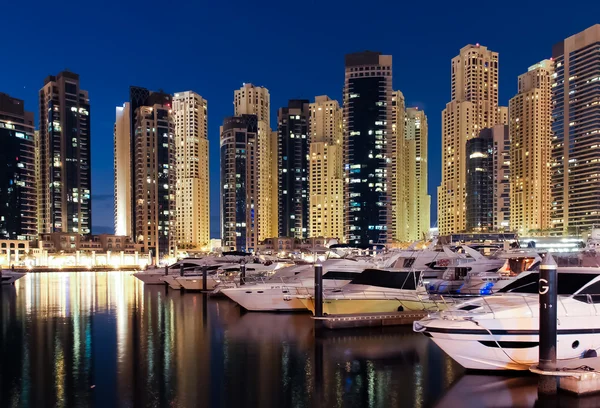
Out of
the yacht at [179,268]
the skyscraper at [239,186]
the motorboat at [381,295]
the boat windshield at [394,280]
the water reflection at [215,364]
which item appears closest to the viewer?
the water reflection at [215,364]

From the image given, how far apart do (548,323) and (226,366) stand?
9602mm

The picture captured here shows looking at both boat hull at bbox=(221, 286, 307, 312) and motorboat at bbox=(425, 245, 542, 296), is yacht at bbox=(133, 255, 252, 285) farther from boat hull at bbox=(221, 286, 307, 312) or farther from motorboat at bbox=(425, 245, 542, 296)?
motorboat at bbox=(425, 245, 542, 296)

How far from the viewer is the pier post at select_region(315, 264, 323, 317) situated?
2245 centimetres

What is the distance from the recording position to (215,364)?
56.2 feet

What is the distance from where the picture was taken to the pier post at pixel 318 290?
22.5 m

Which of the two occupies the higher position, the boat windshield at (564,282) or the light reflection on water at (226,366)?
the boat windshield at (564,282)

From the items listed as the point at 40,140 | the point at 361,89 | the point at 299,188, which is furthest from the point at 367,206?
the point at 40,140

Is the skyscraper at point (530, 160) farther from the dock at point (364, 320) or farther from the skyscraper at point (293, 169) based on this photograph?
the dock at point (364, 320)

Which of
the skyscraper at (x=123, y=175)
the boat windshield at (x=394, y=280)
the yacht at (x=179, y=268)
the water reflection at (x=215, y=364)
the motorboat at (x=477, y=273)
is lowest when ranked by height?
the yacht at (x=179, y=268)

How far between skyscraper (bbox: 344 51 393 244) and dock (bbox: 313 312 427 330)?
11797 cm

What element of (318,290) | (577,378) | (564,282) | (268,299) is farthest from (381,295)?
(577,378)

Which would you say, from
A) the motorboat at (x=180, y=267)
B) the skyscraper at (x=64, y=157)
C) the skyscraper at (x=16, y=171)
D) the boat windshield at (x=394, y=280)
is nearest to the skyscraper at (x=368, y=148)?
the skyscraper at (x=64, y=157)

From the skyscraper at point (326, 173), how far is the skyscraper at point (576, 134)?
6640 cm

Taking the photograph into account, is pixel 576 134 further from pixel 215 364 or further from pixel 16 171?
pixel 16 171
